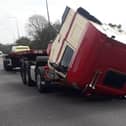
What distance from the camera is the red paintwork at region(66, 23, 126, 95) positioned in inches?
567

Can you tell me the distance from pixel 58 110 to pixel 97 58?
1.95 meters

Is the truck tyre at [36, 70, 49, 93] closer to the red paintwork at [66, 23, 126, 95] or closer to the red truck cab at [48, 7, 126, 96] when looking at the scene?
the red truck cab at [48, 7, 126, 96]

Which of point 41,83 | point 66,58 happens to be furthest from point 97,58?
point 41,83

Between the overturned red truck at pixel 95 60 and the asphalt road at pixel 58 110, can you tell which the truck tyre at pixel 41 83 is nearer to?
the asphalt road at pixel 58 110

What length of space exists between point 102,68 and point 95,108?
4.09ft

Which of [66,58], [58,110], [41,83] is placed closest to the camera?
[58,110]

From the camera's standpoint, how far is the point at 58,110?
1366cm

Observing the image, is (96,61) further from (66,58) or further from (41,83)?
(41,83)

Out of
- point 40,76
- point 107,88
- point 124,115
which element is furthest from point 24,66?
point 124,115

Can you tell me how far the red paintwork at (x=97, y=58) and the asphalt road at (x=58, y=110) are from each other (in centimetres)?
74

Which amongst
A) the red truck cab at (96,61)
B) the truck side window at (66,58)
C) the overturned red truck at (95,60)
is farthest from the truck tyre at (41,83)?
the red truck cab at (96,61)

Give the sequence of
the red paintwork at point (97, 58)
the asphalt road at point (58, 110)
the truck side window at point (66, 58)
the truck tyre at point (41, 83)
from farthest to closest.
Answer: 1. the truck tyre at point (41, 83)
2. the truck side window at point (66, 58)
3. the red paintwork at point (97, 58)
4. the asphalt road at point (58, 110)

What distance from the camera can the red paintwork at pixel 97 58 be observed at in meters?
14.4

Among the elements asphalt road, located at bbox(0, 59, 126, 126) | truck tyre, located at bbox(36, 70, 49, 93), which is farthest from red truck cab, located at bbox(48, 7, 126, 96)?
truck tyre, located at bbox(36, 70, 49, 93)
